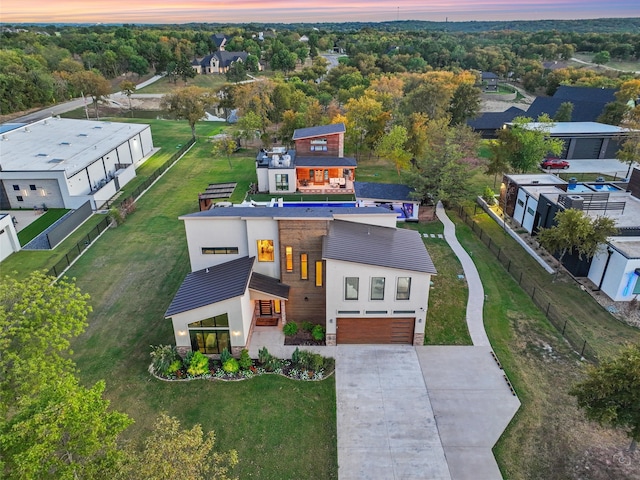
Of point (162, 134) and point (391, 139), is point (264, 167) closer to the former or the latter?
point (391, 139)

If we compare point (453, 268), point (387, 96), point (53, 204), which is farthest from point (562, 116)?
point (53, 204)

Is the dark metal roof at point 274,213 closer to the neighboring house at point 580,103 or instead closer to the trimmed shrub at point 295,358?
the trimmed shrub at point 295,358

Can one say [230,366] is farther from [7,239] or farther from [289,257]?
[7,239]

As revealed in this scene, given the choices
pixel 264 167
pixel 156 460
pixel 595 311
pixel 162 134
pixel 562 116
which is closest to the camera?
pixel 156 460

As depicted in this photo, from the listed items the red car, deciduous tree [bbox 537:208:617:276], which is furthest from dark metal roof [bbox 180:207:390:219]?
the red car

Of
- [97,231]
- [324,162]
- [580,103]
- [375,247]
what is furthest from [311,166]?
[580,103]
